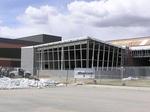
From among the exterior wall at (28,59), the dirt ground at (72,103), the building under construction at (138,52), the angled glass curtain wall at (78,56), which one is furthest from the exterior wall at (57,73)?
the dirt ground at (72,103)

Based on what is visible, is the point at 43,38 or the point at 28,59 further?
the point at 43,38

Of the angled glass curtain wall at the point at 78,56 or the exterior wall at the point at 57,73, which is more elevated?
the angled glass curtain wall at the point at 78,56

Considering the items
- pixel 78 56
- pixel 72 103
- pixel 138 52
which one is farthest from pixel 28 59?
pixel 72 103

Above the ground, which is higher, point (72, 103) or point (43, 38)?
point (43, 38)

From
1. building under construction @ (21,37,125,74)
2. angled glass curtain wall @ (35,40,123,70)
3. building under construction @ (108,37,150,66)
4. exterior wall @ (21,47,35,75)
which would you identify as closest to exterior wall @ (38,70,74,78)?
building under construction @ (21,37,125,74)

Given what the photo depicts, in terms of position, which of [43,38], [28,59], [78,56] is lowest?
[28,59]

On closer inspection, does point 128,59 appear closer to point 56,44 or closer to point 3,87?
point 56,44

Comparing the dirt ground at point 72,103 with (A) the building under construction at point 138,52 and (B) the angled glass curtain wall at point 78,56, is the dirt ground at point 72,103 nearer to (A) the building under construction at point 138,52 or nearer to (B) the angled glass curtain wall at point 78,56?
(B) the angled glass curtain wall at point 78,56

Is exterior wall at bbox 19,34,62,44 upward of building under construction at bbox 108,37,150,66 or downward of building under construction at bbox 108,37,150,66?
upward

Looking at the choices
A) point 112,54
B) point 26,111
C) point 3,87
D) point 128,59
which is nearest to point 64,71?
point 112,54

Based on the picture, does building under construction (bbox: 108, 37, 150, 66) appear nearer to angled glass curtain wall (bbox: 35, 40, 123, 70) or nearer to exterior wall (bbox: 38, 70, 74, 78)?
angled glass curtain wall (bbox: 35, 40, 123, 70)

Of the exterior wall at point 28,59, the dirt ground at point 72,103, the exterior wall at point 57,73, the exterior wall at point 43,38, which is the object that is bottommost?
the dirt ground at point 72,103

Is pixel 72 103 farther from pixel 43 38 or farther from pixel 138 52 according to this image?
pixel 43 38

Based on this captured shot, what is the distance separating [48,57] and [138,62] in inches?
818
